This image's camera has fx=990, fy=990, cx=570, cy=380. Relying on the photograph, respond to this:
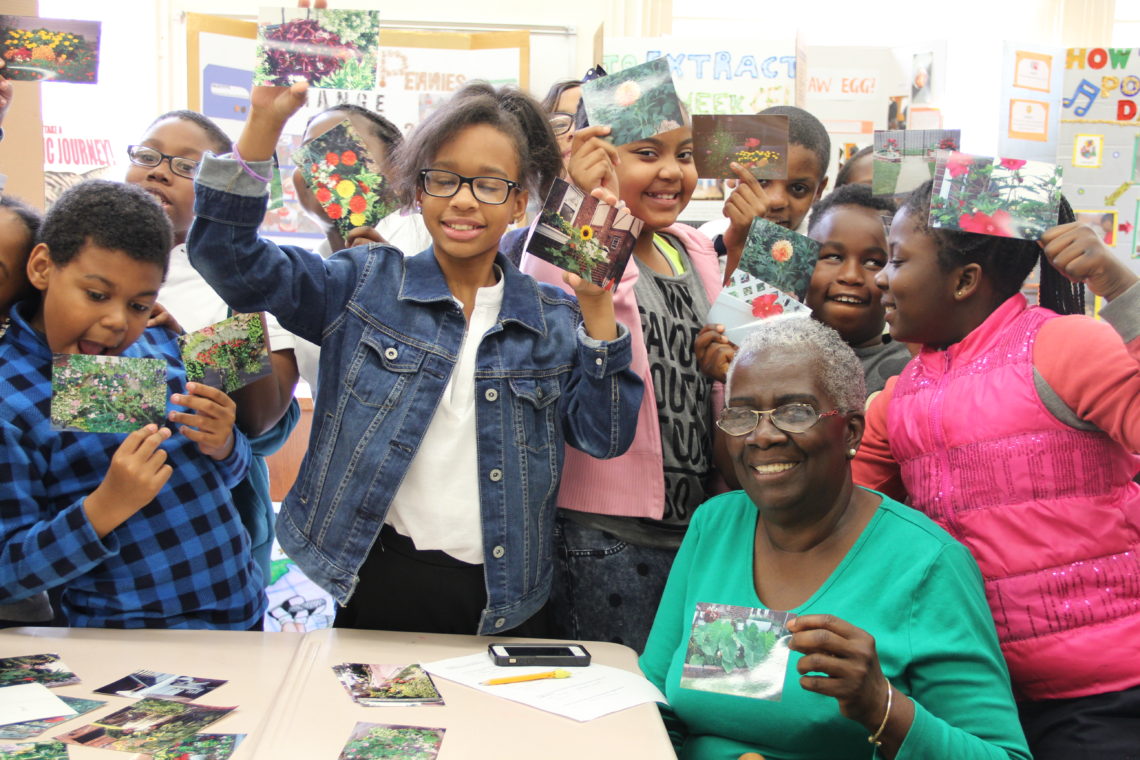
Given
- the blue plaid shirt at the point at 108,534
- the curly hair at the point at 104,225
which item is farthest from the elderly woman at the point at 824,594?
the curly hair at the point at 104,225

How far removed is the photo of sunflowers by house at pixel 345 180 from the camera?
7.25 feet

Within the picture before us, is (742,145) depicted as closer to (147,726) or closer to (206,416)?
(206,416)

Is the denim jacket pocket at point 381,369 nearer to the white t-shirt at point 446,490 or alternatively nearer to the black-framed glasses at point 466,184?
the white t-shirt at point 446,490

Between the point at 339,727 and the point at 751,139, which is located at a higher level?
the point at 751,139

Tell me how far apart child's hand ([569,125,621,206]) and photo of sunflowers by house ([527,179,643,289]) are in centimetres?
16

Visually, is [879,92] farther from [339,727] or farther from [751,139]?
[339,727]

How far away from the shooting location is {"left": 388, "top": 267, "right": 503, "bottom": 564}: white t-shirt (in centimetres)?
190


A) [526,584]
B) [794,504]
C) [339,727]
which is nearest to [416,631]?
[526,584]

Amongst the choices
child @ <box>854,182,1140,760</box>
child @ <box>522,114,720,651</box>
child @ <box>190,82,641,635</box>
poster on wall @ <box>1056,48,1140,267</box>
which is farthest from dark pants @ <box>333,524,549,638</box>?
poster on wall @ <box>1056,48,1140,267</box>

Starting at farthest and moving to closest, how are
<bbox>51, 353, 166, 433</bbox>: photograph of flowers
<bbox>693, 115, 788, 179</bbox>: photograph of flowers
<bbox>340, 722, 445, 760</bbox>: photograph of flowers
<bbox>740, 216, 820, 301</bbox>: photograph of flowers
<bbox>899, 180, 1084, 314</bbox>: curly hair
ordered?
<bbox>693, 115, 788, 179</bbox>: photograph of flowers < <bbox>740, 216, 820, 301</bbox>: photograph of flowers < <bbox>899, 180, 1084, 314</bbox>: curly hair < <bbox>51, 353, 166, 433</bbox>: photograph of flowers < <bbox>340, 722, 445, 760</bbox>: photograph of flowers

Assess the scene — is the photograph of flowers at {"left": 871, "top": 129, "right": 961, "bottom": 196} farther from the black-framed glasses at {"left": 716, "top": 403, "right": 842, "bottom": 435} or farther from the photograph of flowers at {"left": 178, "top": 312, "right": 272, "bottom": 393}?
the photograph of flowers at {"left": 178, "top": 312, "right": 272, "bottom": 393}

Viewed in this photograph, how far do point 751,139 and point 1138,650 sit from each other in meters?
1.33

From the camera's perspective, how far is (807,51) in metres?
4.78

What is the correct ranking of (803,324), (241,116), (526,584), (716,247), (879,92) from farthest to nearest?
(879,92) < (241,116) < (716,247) < (526,584) < (803,324)
